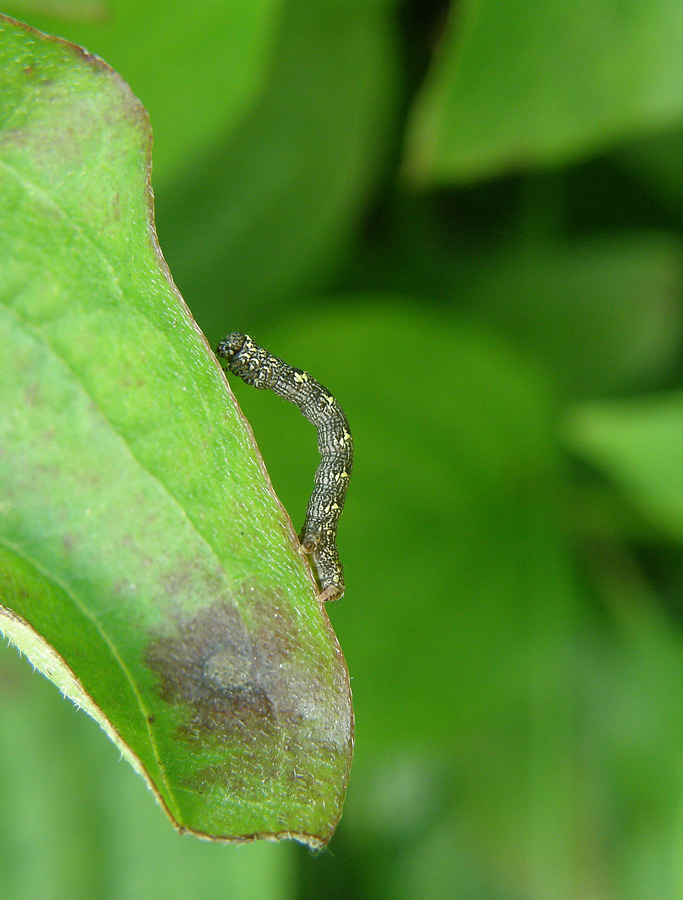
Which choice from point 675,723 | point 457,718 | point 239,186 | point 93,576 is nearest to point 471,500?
point 457,718

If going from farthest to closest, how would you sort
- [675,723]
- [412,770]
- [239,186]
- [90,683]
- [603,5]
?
1. [412,770]
2. [675,723]
3. [239,186]
4. [603,5]
5. [90,683]

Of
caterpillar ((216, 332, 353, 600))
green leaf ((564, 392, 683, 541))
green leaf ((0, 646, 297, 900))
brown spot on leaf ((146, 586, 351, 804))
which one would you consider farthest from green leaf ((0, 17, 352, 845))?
green leaf ((564, 392, 683, 541))

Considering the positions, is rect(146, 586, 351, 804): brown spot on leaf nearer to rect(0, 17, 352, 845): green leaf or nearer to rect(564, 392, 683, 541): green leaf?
rect(0, 17, 352, 845): green leaf

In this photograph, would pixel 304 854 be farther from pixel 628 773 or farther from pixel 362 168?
pixel 362 168

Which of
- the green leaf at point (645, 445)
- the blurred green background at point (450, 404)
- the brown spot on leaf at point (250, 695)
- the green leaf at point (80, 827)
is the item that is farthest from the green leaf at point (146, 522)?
the green leaf at point (645, 445)

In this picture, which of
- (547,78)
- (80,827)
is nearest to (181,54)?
(547,78)

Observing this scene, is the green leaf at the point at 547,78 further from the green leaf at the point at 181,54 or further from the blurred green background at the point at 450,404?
the green leaf at the point at 181,54
